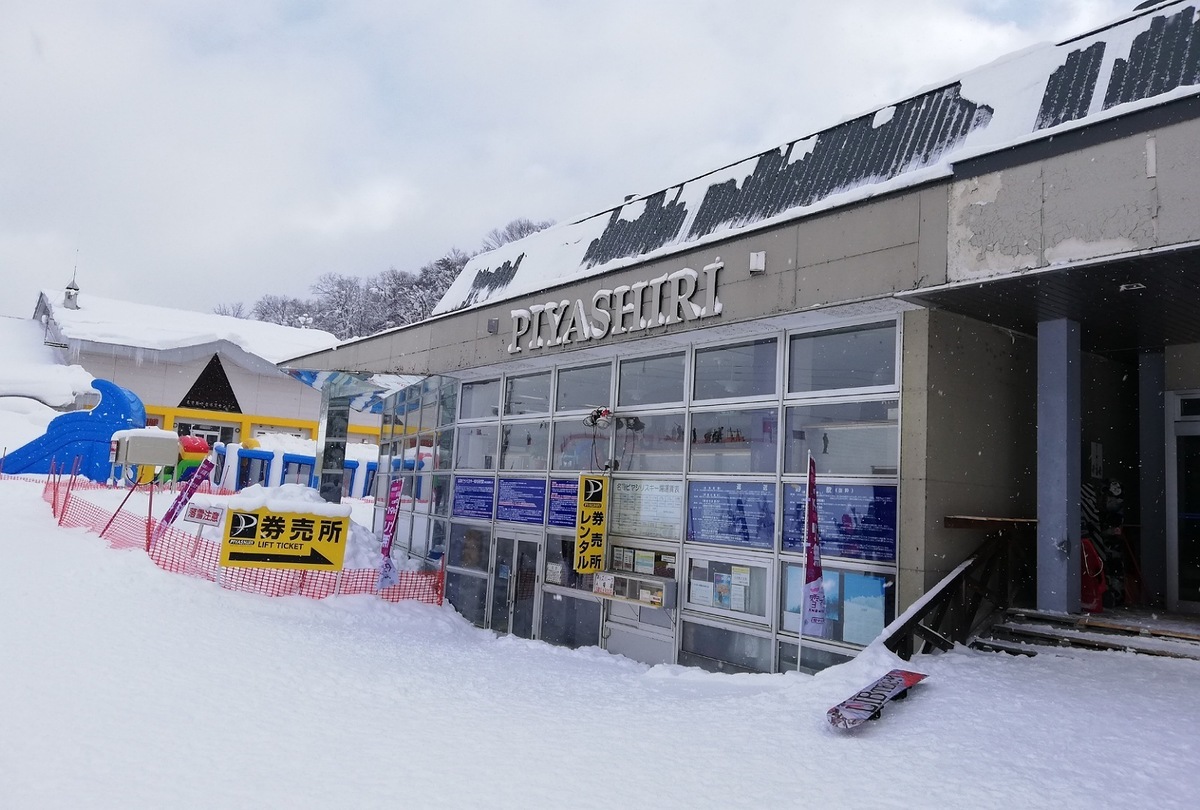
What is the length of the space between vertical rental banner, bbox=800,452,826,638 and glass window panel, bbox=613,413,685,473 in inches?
111

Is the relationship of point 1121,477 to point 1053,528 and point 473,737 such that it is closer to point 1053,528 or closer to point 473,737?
point 1053,528

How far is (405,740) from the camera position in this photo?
6.25 meters

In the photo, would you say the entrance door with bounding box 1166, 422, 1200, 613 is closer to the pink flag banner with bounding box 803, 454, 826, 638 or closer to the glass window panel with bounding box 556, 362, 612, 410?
the pink flag banner with bounding box 803, 454, 826, 638

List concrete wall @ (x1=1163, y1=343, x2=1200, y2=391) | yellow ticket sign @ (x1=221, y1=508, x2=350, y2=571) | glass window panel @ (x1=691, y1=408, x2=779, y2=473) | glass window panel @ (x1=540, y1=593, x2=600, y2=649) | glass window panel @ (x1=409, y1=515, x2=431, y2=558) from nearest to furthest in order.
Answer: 1. glass window panel @ (x1=691, y1=408, x2=779, y2=473)
2. concrete wall @ (x1=1163, y1=343, x2=1200, y2=391)
3. glass window panel @ (x1=540, y1=593, x2=600, y2=649)
4. yellow ticket sign @ (x1=221, y1=508, x2=350, y2=571)
5. glass window panel @ (x1=409, y1=515, x2=431, y2=558)

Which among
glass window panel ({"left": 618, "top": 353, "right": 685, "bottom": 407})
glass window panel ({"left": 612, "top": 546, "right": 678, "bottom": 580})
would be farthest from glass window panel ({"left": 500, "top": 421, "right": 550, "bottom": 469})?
glass window panel ({"left": 612, "top": 546, "right": 678, "bottom": 580})

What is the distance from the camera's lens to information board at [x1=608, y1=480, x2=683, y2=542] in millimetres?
10633

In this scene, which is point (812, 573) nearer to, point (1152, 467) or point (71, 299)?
point (1152, 467)

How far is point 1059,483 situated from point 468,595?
32.1 ft

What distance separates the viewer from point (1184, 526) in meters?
9.58

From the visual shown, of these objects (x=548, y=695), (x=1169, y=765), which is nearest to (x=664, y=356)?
(x=548, y=695)

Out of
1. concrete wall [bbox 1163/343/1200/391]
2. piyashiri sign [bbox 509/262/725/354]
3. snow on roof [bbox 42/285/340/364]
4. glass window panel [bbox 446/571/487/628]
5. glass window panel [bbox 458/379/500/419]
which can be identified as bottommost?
glass window panel [bbox 446/571/487/628]

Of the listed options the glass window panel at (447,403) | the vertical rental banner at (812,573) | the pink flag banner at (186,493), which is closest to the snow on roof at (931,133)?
the glass window panel at (447,403)

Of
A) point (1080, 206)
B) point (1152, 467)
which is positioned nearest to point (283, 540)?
point (1080, 206)

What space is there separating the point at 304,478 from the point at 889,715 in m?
29.4
